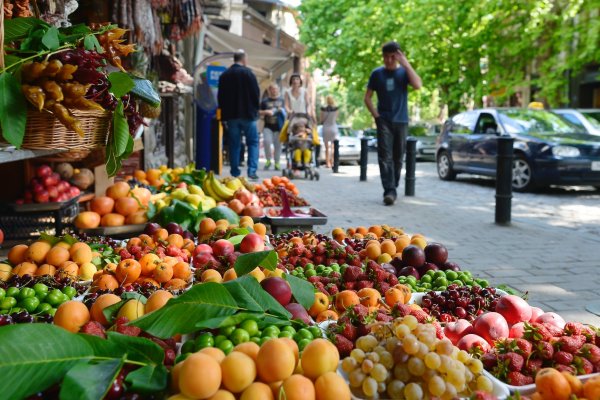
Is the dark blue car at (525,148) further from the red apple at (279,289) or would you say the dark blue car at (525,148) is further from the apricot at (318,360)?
the apricot at (318,360)

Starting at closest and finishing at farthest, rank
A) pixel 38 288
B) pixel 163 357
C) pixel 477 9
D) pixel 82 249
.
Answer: pixel 163 357 < pixel 38 288 < pixel 82 249 < pixel 477 9

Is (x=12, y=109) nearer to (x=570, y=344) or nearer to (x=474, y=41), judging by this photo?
(x=570, y=344)

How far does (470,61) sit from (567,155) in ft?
45.9

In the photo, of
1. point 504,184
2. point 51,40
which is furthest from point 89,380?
point 504,184

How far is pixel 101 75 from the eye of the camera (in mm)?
2799

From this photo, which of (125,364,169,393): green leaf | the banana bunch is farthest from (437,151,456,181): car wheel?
(125,364,169,393): green leaf

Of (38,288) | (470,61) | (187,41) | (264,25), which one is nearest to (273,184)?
(38,288)

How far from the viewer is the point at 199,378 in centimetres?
184

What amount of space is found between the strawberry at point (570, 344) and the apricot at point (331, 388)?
0.89 meters

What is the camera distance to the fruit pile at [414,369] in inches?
79.5

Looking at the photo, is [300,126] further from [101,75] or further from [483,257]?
[101,75]


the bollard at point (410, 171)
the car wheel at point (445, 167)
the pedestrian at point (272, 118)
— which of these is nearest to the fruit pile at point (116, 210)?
the bollard at point (410, 171)

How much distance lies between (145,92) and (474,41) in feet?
74.1

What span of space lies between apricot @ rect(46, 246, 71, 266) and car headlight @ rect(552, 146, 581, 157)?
34.7ft
